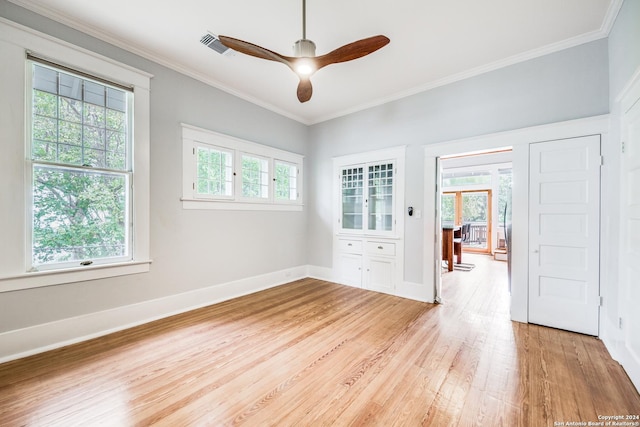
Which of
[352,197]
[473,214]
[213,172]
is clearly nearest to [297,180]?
[352,197]

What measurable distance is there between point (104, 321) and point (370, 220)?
12.3 ft

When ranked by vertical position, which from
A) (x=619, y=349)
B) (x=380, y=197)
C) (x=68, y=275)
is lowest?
(x=619, y=349)

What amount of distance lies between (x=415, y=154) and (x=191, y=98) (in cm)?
328

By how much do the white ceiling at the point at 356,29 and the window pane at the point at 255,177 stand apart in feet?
4.08

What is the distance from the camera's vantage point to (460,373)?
83.2 inches

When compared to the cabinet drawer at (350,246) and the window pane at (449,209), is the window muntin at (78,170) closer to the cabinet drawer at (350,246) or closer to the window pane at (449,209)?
the cabinet drawer at (350,246)

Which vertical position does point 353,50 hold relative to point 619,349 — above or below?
above

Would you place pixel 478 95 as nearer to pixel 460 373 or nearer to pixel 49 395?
pixel 460 373

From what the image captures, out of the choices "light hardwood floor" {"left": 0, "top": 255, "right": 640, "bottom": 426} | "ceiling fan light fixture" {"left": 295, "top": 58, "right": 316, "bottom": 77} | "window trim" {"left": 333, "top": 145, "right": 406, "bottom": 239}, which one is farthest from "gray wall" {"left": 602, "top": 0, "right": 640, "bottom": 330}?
"ceiling fan light fixture" {"left": 295, "top": 58, "right": 316, "bottom": 77}

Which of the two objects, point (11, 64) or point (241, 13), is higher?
point (241, 13)

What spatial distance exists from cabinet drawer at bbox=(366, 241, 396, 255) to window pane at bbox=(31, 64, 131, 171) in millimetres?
3590

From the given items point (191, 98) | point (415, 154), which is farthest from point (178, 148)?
point (415, 154)

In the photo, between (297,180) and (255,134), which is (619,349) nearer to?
(297,180)

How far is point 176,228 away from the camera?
132 inches
